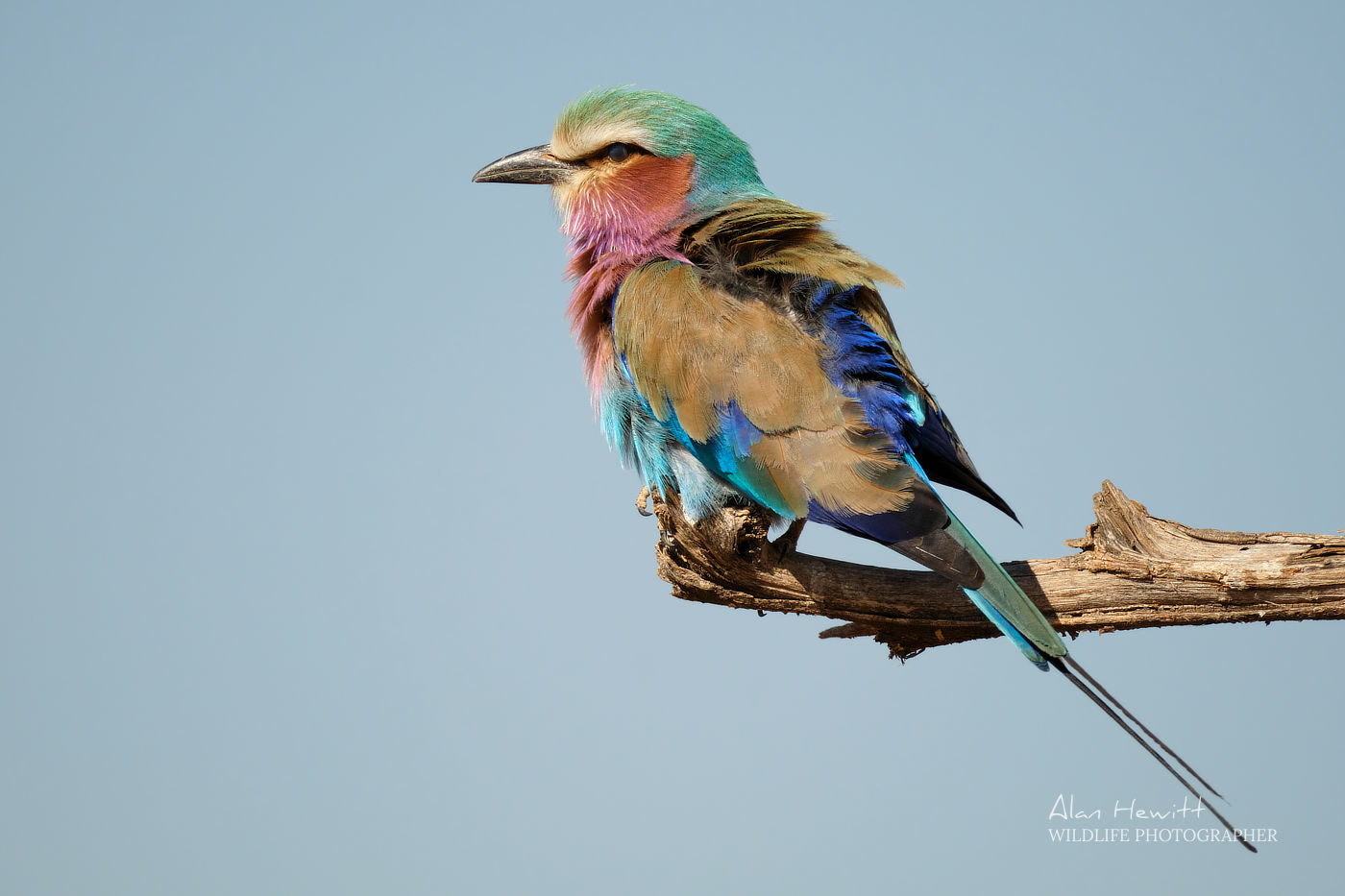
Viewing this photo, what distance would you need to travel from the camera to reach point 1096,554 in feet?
11.5

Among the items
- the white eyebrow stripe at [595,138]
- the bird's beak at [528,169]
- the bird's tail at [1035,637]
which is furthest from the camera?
the bird's beak at [528,169]

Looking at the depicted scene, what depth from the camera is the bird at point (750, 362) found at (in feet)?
10.1

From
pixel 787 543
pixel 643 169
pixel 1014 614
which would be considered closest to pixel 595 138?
pixel 643 169

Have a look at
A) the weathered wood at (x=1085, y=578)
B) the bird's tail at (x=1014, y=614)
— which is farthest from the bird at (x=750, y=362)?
the weathered wood at (x=1085, y=578)

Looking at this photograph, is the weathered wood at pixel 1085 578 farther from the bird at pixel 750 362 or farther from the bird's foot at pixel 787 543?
the bird at pixel 750 362

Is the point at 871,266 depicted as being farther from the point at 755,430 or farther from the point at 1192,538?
the point at 1192,538

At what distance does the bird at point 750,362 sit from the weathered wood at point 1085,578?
0.20 metres

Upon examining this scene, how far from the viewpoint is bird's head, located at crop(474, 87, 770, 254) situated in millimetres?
3955

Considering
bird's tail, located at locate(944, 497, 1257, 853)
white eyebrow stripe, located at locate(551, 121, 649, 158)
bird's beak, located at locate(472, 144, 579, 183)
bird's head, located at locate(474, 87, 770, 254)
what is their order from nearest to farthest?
bird's tail, located at locate(944, 497, 1257, 853) → bird's head, located at locate(474, 87, 770, 254) → white eyebrow stripe, located at locate(551, 121, 649, 158) → bird's beak, located at locate(472, 144, 579, 183)

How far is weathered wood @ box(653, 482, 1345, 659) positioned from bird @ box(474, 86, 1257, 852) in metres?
0.20

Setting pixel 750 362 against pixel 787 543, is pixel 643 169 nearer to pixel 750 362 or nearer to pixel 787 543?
pixel 750 362

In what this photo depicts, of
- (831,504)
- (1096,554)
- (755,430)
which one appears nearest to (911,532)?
(831,504)

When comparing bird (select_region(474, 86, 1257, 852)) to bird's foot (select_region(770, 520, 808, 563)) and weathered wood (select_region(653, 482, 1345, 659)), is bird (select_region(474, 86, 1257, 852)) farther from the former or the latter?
weathered wood (select_region(653, 482, 1345, 659))

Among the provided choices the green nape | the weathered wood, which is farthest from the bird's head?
the weathered wood
